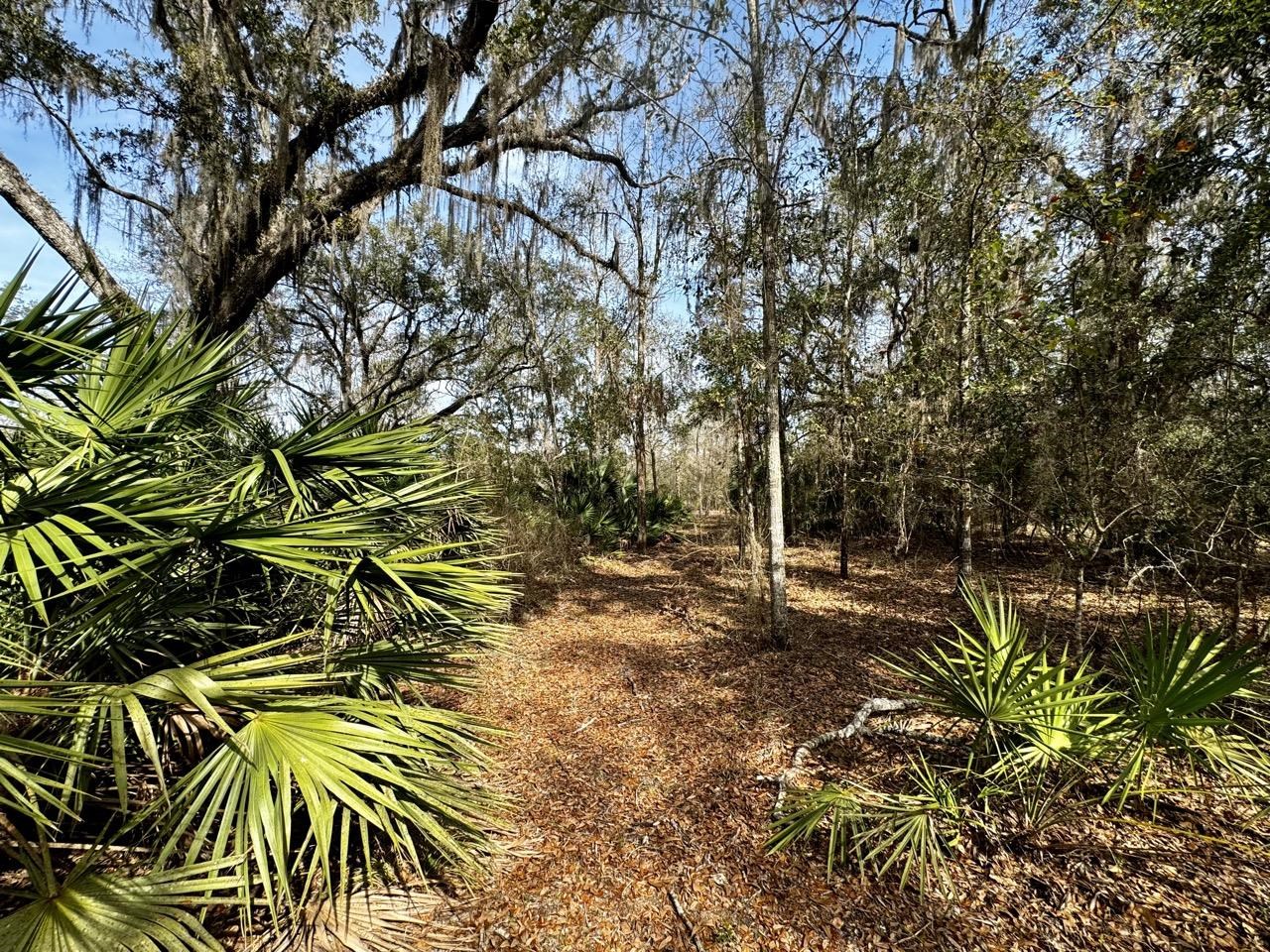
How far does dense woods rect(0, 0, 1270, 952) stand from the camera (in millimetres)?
1672

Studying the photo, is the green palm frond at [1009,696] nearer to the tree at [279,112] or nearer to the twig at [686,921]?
the twig at [686,921]

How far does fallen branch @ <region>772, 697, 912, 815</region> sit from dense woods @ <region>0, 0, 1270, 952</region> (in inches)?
1.1

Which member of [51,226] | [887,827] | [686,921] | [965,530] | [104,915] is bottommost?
[686,921]

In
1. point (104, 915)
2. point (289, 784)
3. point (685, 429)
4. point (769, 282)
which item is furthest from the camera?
point (685, 429)

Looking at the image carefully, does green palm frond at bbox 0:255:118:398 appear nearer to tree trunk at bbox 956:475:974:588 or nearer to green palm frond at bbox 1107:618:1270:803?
green palm frond at bbox 1107:618:1270:803

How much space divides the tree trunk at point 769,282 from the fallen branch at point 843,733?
165 cm

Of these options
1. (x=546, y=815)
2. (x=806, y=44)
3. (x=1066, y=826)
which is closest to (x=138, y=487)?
(x=546, y=815)

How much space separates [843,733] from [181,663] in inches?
144

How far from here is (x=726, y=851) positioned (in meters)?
2.52

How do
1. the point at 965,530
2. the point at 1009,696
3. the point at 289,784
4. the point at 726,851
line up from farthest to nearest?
the point at 965,530
the point at 726,851
the point at 1009,696
the point at 289,784

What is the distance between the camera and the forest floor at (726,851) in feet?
6.59

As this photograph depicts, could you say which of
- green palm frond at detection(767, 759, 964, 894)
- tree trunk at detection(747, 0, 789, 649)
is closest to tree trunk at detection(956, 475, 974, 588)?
tree trunk at detection(747, 0, 789, 649)

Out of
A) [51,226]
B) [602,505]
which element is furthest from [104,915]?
[602,505]

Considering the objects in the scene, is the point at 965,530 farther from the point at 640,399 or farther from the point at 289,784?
the point at 640,399
